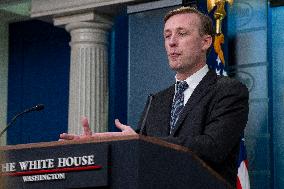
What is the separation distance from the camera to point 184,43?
2.80 meters

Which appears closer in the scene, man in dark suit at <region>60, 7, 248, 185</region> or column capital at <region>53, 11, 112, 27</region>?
man in dark suit at <region>60, 7, 248, 185</region>

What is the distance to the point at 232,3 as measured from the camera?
7.40 metres

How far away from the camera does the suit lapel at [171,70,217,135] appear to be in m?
2.66

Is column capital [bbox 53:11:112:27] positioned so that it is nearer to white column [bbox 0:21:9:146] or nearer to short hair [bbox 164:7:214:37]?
white column [bbox 0:21:9:146]

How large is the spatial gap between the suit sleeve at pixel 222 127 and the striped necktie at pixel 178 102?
0.15m

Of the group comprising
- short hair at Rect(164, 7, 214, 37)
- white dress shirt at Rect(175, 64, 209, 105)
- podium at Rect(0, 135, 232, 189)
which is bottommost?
podium at Rect(0, 135, 232, 189)

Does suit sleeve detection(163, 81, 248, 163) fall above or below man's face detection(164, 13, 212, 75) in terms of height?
below

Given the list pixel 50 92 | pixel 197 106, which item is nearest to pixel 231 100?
pixel 197 106

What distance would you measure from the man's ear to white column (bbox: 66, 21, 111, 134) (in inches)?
203

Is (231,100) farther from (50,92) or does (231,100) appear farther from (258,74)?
(50,92)

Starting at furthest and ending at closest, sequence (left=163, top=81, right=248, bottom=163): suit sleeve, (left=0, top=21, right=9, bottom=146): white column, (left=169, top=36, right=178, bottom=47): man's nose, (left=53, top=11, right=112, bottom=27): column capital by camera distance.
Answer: (left=0, top=21, right=9, bottom=146): white column < (left=53, top=11, right=112, bottom=27): column capital < (left=169, top=36, right=178, bottom=47): man's nose < (left=163, top=81, right=248, bottom=163): suit sleeve

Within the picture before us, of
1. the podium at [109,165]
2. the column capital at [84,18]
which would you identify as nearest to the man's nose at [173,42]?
the podium at [109,165]

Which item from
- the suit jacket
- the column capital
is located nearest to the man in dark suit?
the suit jacket

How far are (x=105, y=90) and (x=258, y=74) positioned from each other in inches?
71.3
